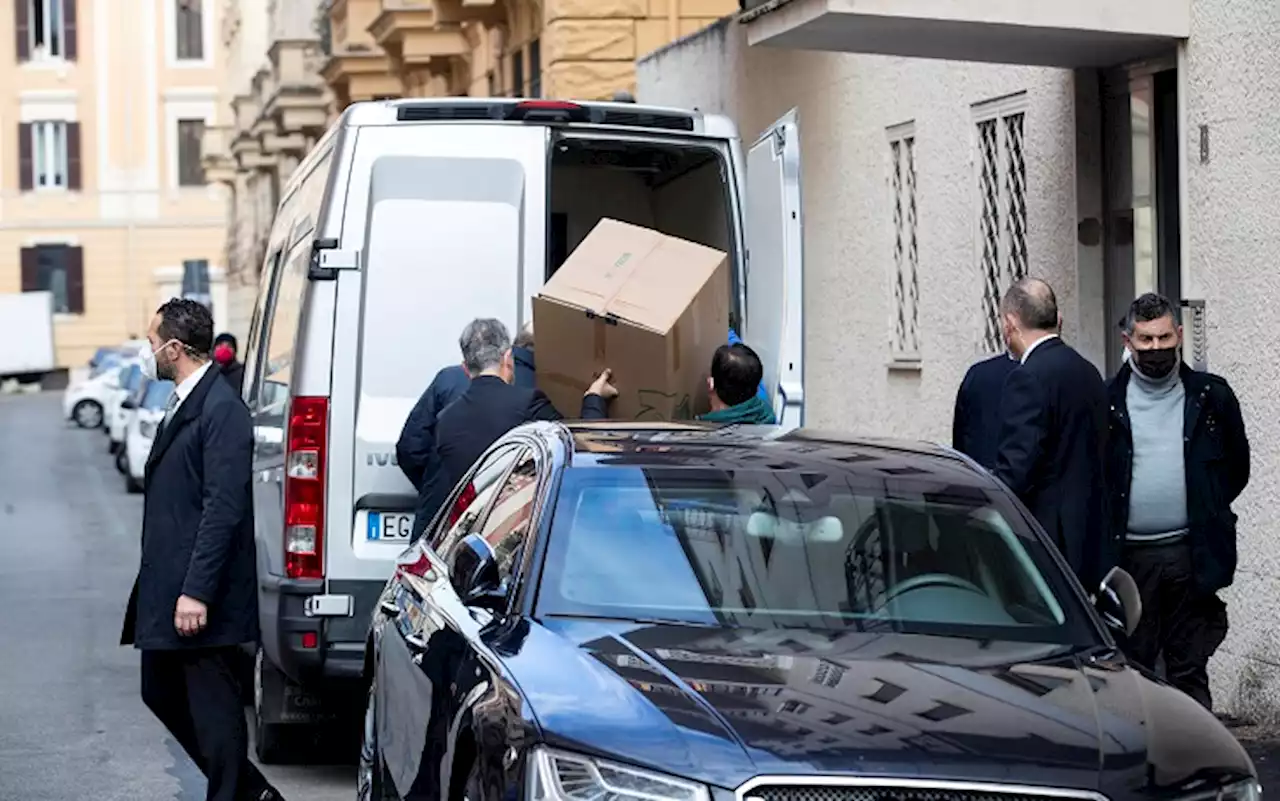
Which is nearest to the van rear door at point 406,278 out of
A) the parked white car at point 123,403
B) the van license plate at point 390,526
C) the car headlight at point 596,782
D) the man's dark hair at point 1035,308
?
the van license plate at point 390,526

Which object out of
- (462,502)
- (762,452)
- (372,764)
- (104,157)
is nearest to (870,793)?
(762,452)

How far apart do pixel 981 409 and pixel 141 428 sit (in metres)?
22.0

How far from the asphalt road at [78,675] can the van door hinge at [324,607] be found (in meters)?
0.74

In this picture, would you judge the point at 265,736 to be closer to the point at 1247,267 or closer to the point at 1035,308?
the point at 1035,308

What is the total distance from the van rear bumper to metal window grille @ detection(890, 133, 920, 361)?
20.5 ft

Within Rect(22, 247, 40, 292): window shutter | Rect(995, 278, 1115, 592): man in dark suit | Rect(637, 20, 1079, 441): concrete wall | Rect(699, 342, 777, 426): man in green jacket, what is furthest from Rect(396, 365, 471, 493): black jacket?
Rect(22, 247, 40, 292): window shutter

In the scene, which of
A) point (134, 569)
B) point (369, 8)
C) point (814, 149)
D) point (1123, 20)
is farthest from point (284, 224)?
point (369, 8)

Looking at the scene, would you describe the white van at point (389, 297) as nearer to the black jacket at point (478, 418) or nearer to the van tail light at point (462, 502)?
the black jacket at point (478, 418)

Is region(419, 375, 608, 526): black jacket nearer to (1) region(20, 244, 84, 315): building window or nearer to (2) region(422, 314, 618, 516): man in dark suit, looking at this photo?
(2) region(422, 314, 618, 516): man in dark suit

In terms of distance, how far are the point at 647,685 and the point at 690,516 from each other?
1.04 metres

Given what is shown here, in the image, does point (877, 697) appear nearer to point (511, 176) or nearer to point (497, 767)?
point (497, 767)

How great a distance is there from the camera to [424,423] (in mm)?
9727

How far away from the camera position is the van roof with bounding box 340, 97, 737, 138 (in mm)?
9938

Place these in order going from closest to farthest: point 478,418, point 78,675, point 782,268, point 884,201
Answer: point 478,418 < point 782,268 < point 78,675 < point 884,201
